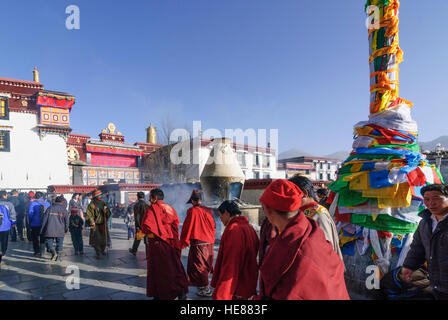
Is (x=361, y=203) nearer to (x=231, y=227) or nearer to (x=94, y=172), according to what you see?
(x=231, y=227)

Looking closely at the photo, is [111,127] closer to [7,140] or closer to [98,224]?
[7,140]

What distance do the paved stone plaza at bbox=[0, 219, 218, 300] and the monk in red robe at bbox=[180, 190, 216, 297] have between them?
0.78 ft

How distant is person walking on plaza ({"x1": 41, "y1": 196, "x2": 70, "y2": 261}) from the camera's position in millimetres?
6225

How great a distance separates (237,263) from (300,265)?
1.09 meters

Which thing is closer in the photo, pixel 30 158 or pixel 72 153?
pixel 30 158

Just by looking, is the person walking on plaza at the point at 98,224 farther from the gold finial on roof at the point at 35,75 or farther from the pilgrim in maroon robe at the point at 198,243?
the gold finial on roof at the point at 35,75

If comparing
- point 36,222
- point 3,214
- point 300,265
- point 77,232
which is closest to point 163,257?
point 300,265

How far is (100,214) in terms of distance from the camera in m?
6.91

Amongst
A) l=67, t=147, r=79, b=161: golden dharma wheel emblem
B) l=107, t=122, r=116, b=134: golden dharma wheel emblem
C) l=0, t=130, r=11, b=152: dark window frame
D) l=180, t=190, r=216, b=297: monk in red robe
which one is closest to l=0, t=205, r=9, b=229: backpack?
l=180, t=190, r=216, b=297: monk in red robe

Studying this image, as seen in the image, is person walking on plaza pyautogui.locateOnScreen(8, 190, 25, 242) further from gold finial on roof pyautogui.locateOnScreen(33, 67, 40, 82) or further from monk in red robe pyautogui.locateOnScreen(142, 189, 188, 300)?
gold finial on roof pyautogui.locateOnScreen(33, 67, 40, 82)

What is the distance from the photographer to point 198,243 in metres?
4.33

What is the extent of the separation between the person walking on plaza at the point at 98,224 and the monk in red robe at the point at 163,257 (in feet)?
10.8
